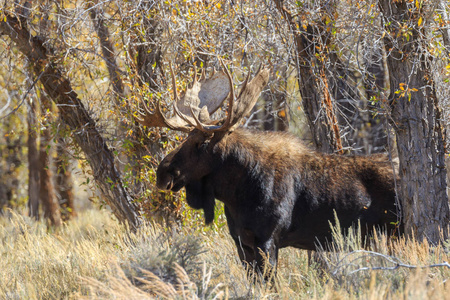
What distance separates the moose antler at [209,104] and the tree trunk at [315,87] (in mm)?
890

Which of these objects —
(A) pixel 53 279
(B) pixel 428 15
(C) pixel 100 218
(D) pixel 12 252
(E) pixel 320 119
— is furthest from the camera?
(C) pixel 100 218

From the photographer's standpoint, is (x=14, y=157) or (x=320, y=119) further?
(x=14, y=157)

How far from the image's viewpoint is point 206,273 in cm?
510

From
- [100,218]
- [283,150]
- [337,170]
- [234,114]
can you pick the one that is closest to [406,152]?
[337,170]

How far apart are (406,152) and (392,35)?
3.83 ft

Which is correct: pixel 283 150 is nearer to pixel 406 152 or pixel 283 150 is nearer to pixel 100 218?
pixel 406 152

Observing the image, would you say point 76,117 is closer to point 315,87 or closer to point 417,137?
point 315,87

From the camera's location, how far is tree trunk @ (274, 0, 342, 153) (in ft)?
22.6

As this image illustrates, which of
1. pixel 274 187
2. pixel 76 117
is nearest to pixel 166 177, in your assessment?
pixel 274 187

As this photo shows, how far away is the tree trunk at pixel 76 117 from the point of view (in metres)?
8.32

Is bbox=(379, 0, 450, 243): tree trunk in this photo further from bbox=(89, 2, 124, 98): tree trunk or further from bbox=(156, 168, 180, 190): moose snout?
bbox=(89, 2, 124, 98): tree trunk

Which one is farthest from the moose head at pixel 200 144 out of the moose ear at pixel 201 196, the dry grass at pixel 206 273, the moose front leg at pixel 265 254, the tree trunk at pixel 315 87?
the tree trunk at pixel 315 87

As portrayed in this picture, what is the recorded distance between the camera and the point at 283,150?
255 inches

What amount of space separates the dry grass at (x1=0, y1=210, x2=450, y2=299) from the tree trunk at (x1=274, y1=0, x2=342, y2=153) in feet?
4.83
